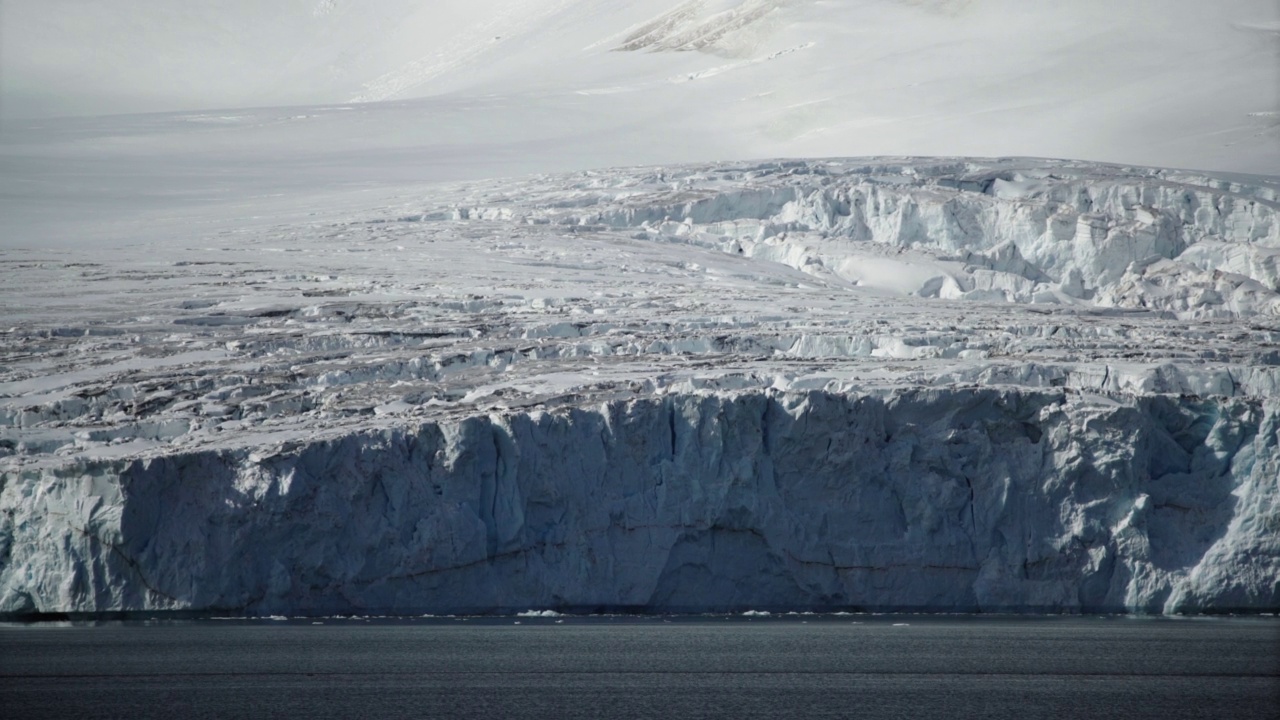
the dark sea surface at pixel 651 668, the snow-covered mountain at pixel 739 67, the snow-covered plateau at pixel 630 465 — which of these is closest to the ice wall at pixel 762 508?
the snow-covered plateau at pixel 630 465

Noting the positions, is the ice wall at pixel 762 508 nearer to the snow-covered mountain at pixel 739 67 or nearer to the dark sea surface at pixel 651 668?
the dark sea surface at pixel 651 668

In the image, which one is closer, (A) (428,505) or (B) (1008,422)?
(A) (428,505)

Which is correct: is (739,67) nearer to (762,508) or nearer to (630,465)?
(630,465)

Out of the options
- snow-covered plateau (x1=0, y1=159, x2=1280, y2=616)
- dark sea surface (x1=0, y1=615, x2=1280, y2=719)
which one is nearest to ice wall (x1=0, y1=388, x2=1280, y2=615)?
snow-covered plateau (x1=0, y1=159, x2=1280, y2=616)

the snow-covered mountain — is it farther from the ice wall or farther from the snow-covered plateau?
the ice wall

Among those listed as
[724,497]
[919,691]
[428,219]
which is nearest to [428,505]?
[724,497]

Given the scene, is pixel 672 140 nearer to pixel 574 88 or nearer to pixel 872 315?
pixel 574 88
